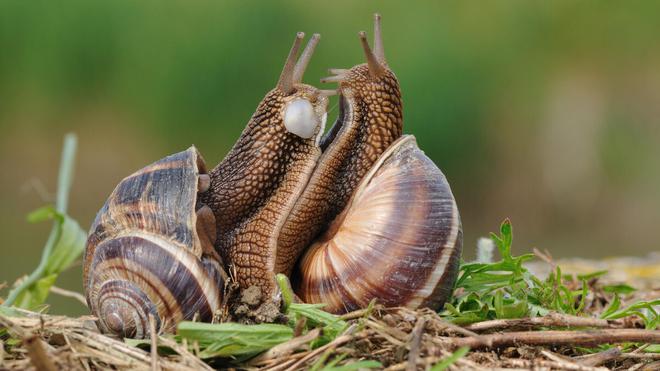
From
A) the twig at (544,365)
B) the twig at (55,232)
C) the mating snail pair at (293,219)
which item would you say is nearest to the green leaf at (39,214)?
the mating snail pair at (293,219)

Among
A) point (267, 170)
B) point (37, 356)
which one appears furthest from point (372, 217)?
point (37, 356)

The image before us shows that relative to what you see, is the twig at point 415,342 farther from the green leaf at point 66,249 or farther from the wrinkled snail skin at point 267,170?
the green leaf at point 66,249

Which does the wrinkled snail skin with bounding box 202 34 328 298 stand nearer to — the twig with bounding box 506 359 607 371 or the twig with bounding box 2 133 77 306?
the twig with bounding box 2 133 77 306

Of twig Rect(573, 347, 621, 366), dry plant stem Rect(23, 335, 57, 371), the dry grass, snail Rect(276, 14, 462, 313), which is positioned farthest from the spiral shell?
dry plant stem Rect(23, 335, 57, 371)

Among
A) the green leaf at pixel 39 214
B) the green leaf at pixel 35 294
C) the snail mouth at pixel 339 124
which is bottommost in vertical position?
the green leaf at pixel 35 294

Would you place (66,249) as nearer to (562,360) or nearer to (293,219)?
(293,219)
